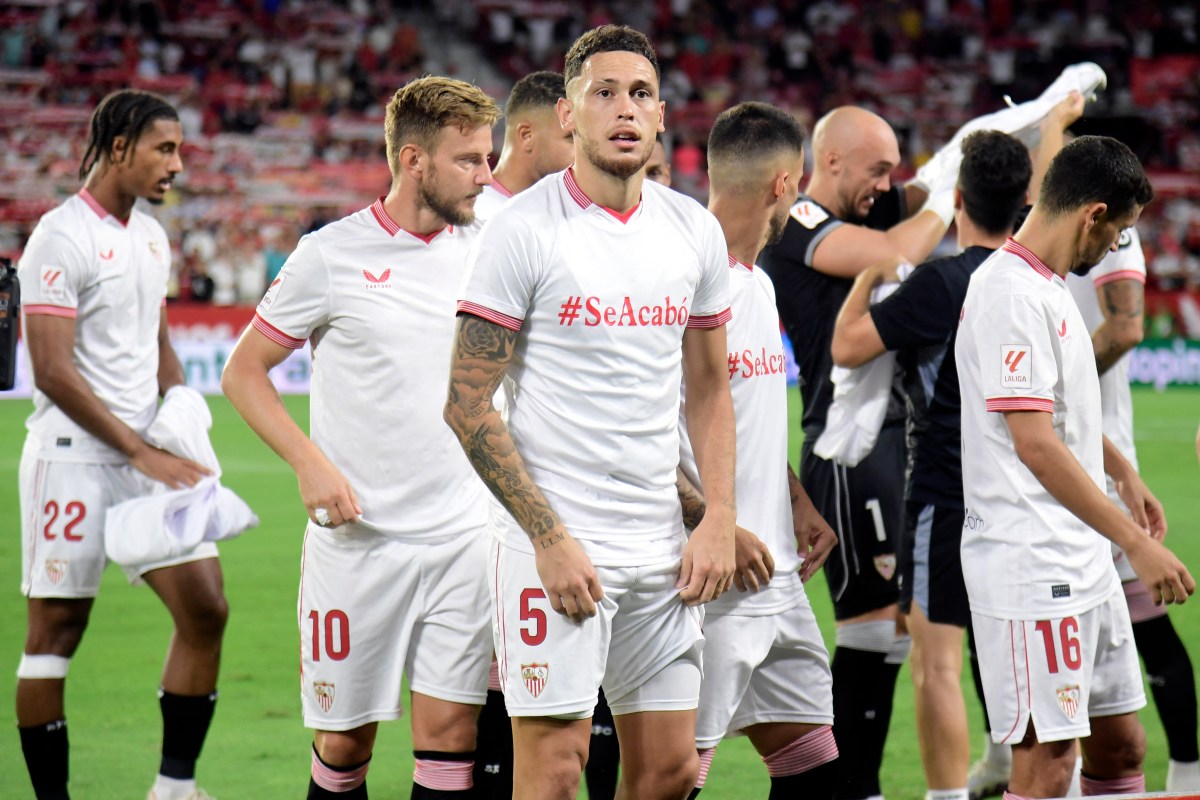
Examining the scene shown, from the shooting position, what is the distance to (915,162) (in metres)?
26.4

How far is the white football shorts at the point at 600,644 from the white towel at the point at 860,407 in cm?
128

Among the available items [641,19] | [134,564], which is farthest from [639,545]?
[641,19]

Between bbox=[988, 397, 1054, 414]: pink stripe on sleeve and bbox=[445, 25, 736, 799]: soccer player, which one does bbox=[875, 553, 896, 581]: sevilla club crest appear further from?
bbox=[445, 25, 736, 799]: soccer player

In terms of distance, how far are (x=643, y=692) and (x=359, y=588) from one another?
3.07 feet

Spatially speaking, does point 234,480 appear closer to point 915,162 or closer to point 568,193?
point 568,193

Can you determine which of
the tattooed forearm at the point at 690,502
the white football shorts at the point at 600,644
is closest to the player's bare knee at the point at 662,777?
the white football shorts at the point at 600,644

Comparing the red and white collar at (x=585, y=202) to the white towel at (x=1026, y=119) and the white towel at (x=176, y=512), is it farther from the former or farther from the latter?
the white towel at (x=176, y=512)

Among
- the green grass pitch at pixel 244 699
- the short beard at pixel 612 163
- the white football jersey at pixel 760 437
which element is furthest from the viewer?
the green grass pitch at pixel 244 699

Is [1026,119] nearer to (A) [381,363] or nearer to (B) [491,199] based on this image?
(B) [491,199]

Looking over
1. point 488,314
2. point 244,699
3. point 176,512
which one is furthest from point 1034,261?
point 244,699

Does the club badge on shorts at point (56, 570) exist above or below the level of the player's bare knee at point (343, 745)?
above

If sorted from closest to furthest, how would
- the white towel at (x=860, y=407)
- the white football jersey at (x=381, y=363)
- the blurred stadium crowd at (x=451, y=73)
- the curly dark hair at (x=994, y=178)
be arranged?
the white football jersey at (x=381, y=363) < the curly dark hair at (x=994, y=178) < the white towel at (x=860, y=407) < the blurred stadium crowd at (x=451, y=73)

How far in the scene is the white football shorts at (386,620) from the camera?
3.78m

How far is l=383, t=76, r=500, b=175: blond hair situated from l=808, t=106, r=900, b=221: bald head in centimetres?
140
